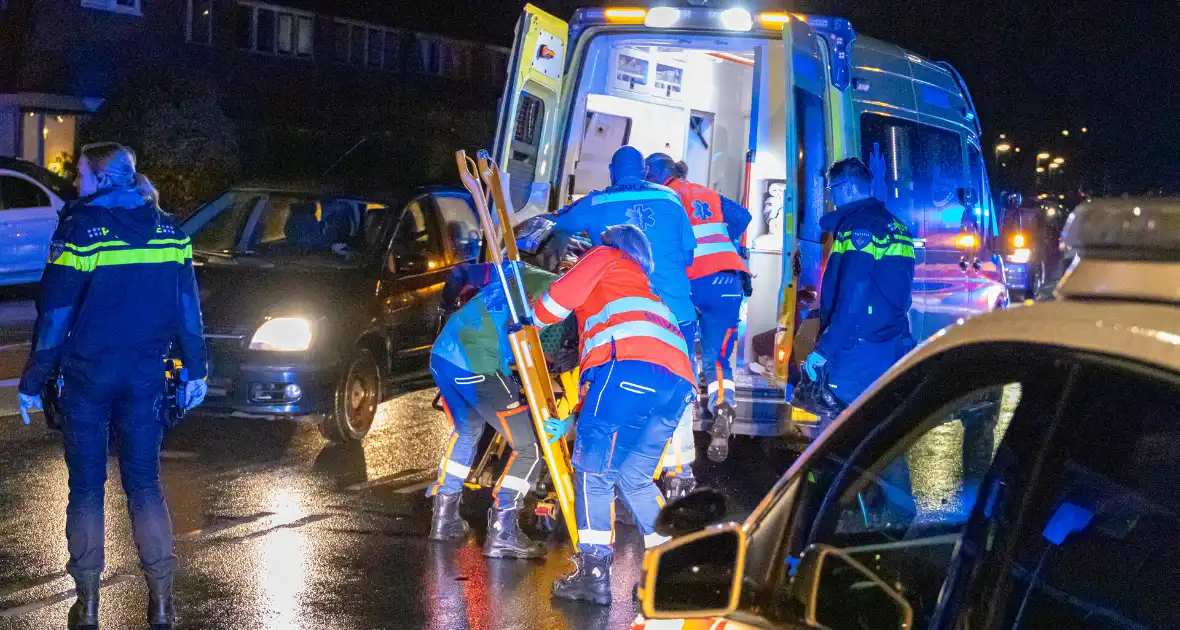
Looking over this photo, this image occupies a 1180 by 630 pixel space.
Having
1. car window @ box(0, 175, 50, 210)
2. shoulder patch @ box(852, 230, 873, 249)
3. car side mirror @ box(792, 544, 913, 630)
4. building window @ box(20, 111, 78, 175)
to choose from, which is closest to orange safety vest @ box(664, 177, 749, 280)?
shoulder patch @ box(852, 230, 873, 249)

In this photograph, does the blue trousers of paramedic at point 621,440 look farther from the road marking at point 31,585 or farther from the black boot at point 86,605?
the road marking at point 31,585

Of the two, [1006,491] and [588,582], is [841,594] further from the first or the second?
[588,582]

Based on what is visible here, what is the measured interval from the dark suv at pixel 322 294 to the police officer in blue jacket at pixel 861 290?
2.80 meters

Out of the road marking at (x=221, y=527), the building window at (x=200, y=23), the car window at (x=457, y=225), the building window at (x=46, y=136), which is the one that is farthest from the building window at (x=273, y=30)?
the road marking at (x=221, y=527)

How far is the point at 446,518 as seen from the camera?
655cm

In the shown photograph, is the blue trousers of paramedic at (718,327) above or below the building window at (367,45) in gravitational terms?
below

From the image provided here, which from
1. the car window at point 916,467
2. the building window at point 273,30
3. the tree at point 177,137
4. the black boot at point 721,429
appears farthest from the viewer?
the building window at point 273,30

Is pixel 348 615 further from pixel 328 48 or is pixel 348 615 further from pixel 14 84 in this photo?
pixel 328 48

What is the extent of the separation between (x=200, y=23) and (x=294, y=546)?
76.3ft

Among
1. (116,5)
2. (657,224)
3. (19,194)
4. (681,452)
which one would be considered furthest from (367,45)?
(681,452)

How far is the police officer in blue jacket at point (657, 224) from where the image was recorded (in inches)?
253

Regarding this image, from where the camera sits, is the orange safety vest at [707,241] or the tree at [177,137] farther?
the tree at [177,137]

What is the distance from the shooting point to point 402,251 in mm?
9180

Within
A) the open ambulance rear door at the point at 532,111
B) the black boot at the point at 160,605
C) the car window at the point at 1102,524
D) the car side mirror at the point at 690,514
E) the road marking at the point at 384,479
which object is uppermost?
the open ambulance rear door at the point at 532,111
